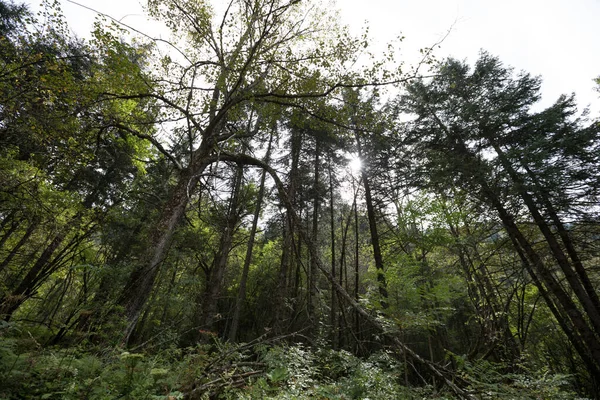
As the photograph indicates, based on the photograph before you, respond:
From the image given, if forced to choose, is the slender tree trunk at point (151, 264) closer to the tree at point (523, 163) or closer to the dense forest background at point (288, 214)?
the dense forest background at point (288, 214)

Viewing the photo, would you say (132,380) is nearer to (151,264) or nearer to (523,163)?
(151,264)

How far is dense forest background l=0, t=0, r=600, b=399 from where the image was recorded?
122 inches

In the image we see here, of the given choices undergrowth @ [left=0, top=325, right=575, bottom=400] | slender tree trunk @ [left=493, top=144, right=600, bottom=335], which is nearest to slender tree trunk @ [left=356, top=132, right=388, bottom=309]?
slender tree trunk @ [left=493, top=144, right=600, bottom=335]

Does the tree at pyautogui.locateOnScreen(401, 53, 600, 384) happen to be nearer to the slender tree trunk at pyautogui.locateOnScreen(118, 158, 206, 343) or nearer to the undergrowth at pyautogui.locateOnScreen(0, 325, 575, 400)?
the undergrowth at pyautogui.locateOnScreen(0, 325, 575, 400)

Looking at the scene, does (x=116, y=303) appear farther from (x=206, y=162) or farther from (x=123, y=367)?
(x=206, y=162)

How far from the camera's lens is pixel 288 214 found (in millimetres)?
3961

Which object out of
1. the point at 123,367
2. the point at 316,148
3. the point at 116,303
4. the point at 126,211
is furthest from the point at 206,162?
the point at 316,148

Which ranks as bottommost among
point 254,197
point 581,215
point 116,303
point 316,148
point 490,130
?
point 116,303

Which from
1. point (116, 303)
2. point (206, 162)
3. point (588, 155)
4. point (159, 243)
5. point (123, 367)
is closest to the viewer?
point (123, 367)

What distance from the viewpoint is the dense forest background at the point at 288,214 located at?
10.2 feet

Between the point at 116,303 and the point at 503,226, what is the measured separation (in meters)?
11.8

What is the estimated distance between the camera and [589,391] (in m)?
7.66

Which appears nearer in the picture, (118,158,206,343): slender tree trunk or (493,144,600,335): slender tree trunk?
(118,158,206,343): slender tree trunk

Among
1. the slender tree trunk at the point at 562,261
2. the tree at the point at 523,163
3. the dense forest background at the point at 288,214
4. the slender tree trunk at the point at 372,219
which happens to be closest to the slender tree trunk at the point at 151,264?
the dense forest background at the point at 288,214
